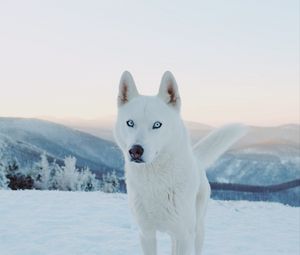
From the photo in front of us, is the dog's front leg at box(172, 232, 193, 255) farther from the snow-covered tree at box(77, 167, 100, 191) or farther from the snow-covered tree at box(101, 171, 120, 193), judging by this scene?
the snow-covered tree at box(101, 171, 120, 193)

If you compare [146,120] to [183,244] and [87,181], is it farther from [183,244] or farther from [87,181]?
[87,181]

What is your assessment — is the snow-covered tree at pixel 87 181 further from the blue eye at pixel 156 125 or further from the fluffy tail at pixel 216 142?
the blue eye at pixel 156 125

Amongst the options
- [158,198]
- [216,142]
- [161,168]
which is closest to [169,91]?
[161,168]

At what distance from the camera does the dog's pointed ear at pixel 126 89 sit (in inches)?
175

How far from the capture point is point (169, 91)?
4387 mm

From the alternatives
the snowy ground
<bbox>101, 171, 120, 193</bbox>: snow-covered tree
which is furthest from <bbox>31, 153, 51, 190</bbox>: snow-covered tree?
the snowy ground

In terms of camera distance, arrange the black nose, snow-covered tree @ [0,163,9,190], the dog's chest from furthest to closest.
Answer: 1. snow-covered tree @ [0,163,9,190]
2. the dog's chest
3. the black nose

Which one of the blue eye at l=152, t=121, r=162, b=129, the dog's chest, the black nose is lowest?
the dog's chest

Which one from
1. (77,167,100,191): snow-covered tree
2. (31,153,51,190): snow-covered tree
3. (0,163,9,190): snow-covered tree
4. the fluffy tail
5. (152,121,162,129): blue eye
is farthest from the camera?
(77,167,100,191): snow-covered tree

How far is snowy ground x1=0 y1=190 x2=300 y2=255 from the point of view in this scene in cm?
677

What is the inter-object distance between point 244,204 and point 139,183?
32.2ft

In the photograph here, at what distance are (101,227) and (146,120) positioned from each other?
4.69 metres

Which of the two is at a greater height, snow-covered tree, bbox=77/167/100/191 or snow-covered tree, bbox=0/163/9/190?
snow-covered tree, bbox=77/167/100/191

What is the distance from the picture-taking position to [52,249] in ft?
21.2
